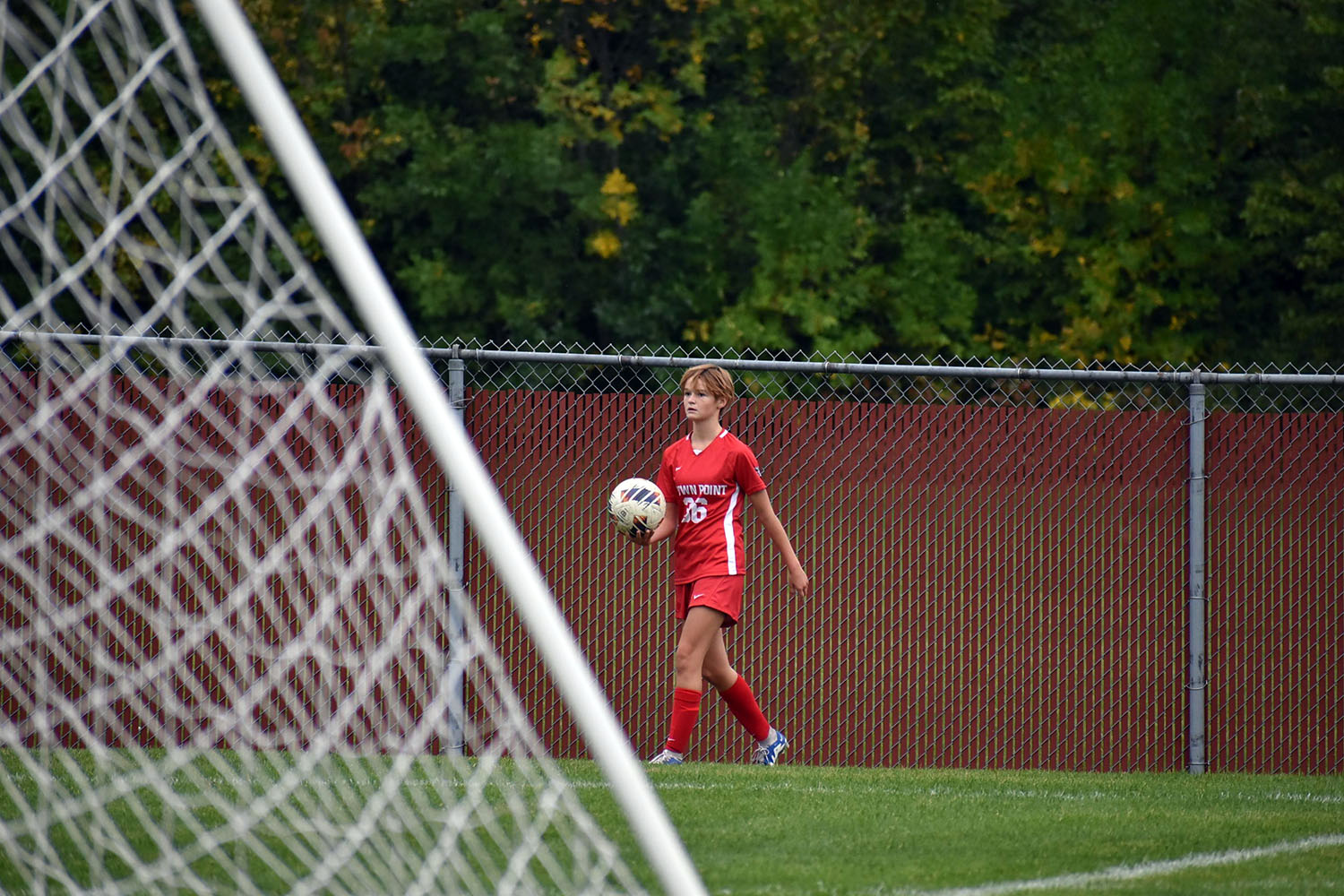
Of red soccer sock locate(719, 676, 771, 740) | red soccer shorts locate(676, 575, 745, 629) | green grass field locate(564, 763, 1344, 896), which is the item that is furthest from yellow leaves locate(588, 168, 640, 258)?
green grass field locate(564, 763, 1344, 896)

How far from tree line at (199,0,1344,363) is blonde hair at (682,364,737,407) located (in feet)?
37.5

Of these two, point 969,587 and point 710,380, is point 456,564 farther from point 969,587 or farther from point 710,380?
point 969,587

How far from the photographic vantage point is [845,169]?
2164 cm

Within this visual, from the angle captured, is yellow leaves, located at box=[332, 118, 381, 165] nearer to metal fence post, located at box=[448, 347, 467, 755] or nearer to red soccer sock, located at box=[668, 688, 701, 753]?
metal fence post, located at box=[448, 347, 467, 755]

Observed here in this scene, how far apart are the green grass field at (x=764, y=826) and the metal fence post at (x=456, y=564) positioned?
20.1 inches

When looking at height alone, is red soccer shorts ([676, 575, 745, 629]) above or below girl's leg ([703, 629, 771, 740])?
above

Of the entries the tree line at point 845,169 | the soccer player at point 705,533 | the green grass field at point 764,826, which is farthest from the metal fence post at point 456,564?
the tree line at point 845,169

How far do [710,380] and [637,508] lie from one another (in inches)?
28.1

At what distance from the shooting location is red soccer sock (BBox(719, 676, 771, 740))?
6.88 metres

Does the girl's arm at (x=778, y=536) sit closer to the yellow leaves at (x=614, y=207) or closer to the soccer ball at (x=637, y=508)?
the soccer ball at (x=637, y=508)

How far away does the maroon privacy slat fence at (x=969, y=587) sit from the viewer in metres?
7.80

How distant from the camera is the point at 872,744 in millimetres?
7848

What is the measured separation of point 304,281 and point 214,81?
660 inches

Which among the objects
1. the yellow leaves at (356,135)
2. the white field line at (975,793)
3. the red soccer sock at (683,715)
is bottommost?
the white field line at (975,793)
